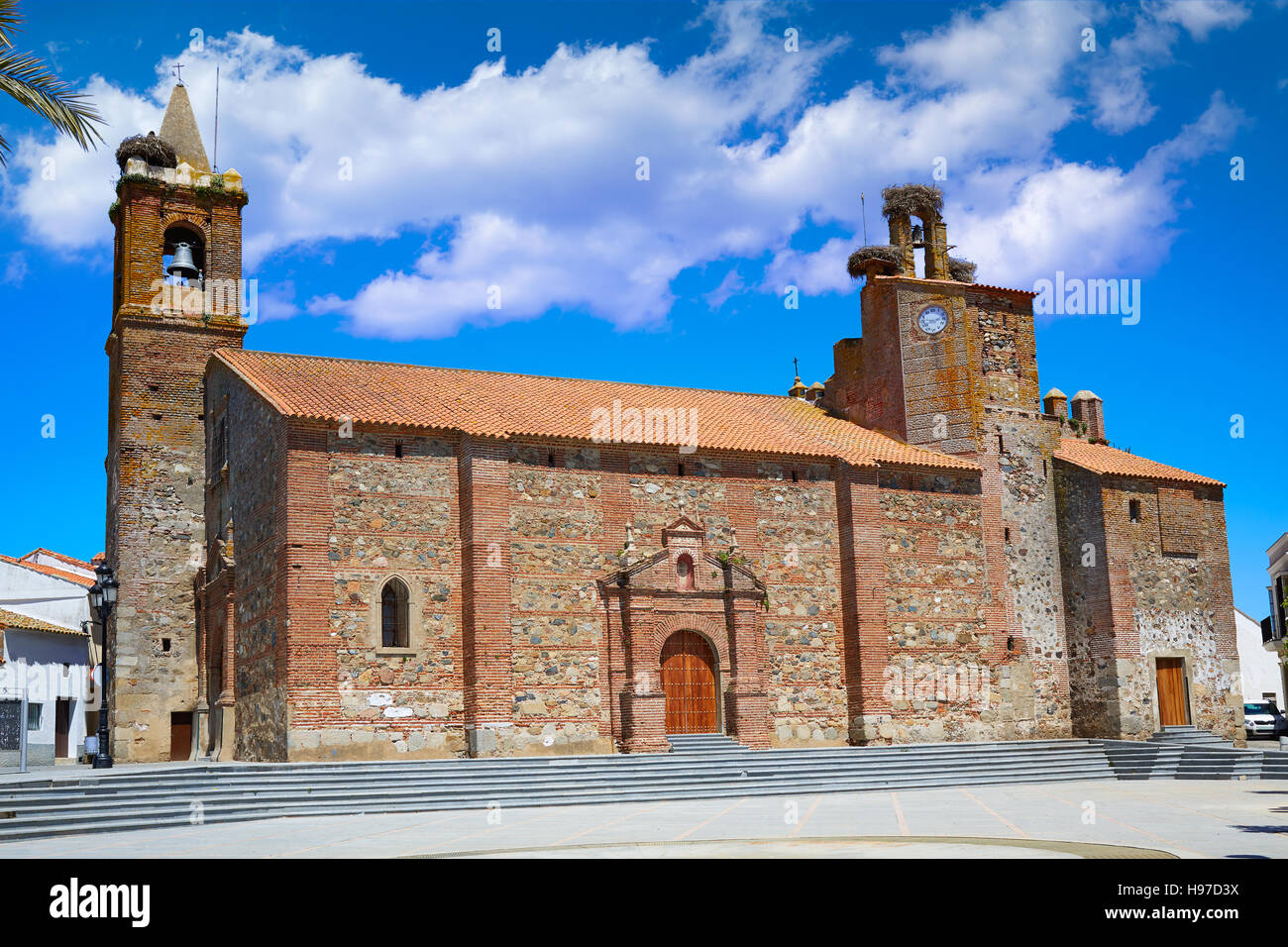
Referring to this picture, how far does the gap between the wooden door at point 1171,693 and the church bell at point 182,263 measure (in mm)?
26958

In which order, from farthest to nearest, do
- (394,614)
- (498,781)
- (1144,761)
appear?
(1144,761) → (394,614) → (498,781)

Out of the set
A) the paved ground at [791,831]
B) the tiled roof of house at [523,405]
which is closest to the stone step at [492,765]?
the paved ground at [791,831]

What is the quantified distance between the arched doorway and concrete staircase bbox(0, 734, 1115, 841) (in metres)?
0.98

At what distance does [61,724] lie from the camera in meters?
38.9

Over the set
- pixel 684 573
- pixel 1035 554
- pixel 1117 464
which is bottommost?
pixel 684 573

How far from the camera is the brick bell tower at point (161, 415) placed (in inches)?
1171

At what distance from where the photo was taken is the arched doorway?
90.1 feet

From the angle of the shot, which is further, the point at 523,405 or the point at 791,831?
the point at 523,405

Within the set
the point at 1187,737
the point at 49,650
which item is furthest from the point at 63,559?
the point at 1187,737

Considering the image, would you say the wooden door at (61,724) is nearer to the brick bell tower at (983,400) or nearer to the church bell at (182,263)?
the church bell at (182,263)

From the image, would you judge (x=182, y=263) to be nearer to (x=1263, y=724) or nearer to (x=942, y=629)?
(x=942, y=629)

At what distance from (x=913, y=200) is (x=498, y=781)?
20.9 meters

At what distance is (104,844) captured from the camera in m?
15.4

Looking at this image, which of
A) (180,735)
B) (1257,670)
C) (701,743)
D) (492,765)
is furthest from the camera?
(1257,670)
